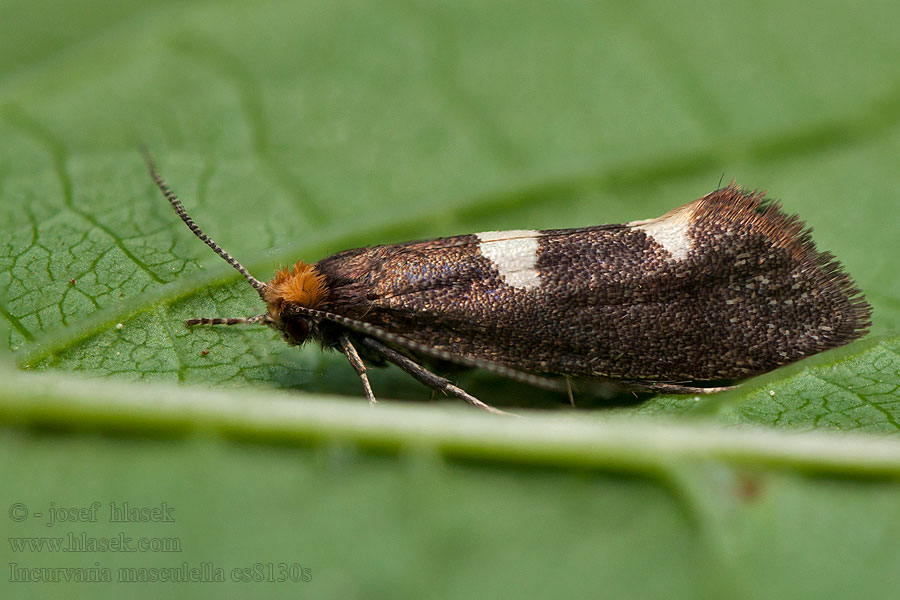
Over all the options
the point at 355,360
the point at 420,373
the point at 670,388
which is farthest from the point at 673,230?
the point at 355,360

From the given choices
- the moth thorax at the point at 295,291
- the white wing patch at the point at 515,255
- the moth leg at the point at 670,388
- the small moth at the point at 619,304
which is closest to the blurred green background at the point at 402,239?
the moth leg at the point at 670,388

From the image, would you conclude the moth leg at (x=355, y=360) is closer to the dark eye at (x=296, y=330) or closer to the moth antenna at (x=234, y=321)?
the dark eye at (x=296, y=330)

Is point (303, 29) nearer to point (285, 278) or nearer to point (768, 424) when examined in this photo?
point (285, 278)

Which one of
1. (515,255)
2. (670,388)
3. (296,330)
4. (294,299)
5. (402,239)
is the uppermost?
(402,239)

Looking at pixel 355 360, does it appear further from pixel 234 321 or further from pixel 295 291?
pixel 234 321

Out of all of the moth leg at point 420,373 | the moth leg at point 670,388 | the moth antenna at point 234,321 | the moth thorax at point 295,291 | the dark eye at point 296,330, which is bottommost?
the moth leg at point 670,388

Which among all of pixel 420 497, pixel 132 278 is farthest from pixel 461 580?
pixel 132 278
